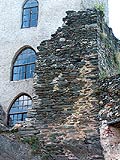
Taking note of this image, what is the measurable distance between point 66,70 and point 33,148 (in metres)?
2.51

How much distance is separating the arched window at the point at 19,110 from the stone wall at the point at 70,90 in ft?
7.52

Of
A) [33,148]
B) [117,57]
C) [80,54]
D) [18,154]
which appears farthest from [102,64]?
[18,154]

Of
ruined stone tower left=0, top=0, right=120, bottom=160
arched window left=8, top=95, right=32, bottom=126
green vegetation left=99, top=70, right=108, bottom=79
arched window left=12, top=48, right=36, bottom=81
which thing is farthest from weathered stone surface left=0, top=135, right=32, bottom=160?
arched window left=12, top=48, right=36, bottom=81

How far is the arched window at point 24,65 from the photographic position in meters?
13.7

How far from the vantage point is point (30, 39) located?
45.4 ft

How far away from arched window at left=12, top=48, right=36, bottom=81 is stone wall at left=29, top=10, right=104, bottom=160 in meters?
2.38

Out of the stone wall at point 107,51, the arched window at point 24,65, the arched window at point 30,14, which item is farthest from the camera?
the arched window at point 30,14

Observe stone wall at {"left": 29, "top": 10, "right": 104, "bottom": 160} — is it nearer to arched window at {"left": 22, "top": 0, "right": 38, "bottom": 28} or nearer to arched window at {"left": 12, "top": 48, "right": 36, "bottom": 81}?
arched window at {"left": 12, "top": 48, "right": 36, "bottom": 81}

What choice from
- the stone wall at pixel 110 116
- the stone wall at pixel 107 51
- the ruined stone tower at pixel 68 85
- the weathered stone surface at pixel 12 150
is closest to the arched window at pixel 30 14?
the ruined stone tower at pixel 68 85

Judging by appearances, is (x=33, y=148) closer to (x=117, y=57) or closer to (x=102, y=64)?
(x=102, y=64)

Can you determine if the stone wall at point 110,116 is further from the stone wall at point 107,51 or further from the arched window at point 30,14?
the arched window at point 30,14

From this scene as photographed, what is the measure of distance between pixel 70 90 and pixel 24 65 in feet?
12.1

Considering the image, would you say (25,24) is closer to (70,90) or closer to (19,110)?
(19,110)

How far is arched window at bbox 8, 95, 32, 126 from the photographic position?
13.2m
